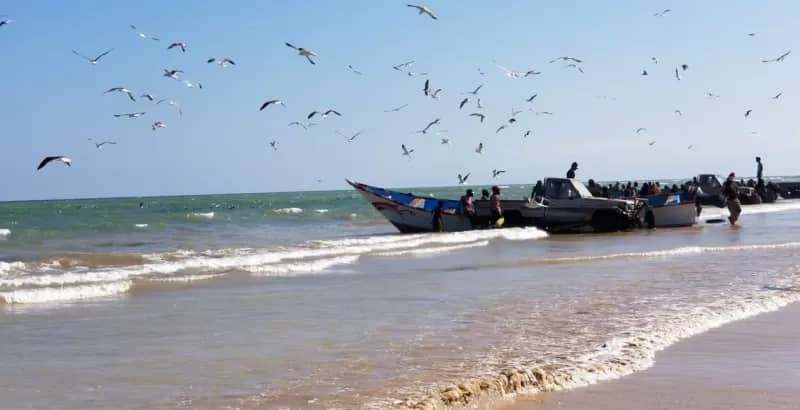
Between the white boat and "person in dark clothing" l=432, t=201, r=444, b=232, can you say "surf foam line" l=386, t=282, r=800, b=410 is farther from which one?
the white boat

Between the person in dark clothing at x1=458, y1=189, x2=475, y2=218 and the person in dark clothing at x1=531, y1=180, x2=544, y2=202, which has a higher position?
the person in dark clothing at x1=531, y1=180, x2=544, y2=202

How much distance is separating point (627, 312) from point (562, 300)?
1.44 meters

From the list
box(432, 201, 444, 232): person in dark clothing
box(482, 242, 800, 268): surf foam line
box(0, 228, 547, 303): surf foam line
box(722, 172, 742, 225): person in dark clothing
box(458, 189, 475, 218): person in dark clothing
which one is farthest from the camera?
box(722, 172, 742, 225): person in dark clothing

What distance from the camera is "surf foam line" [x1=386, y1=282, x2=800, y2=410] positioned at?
6344 mm

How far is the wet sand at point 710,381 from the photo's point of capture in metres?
6.26

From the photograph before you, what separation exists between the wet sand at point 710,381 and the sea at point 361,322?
223 millimetres

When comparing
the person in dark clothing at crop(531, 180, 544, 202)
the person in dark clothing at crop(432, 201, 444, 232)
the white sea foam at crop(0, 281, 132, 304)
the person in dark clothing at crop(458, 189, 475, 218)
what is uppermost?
the person in dark clothing at crop(531, 180, 544, 202)

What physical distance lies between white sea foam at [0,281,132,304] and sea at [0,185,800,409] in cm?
4

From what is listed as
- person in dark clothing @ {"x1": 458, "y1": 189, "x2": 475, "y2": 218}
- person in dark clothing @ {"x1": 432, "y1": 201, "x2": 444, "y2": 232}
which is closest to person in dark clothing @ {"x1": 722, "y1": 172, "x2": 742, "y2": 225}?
person in dark clothing @ {"x1": 458, "y1": 189, "x2": 475, "y2": 218}

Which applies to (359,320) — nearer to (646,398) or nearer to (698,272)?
(646,398)

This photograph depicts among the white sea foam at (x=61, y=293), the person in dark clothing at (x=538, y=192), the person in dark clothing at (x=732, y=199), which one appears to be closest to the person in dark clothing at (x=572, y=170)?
the person in dark clothing at (x=538, y=192)

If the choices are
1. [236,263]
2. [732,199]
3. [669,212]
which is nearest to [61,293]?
[236,263]

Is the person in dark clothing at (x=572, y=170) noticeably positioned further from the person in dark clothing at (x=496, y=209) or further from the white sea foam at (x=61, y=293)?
the white sea foam at (x=61, y=293)

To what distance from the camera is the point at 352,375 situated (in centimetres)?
725
